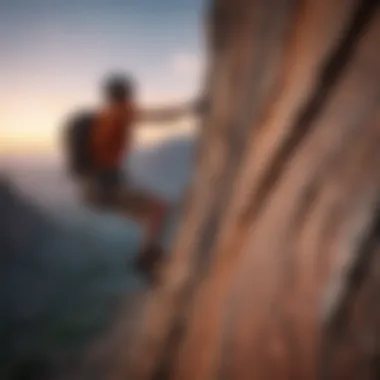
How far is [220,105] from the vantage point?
5.58ft

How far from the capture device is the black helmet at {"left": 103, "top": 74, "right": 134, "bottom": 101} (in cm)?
172

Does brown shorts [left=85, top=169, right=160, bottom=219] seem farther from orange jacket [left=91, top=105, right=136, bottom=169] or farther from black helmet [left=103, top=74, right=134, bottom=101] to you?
black helmet [left=103, top=74, right=134, bottom=101]

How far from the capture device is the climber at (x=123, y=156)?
1.72 m

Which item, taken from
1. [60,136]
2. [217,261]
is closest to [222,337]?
[217,261]

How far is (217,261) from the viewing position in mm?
1746

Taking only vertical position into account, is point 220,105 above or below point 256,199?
above

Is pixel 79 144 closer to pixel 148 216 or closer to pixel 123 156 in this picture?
pixel 123 156

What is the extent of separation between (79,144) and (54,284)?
1.03 feet

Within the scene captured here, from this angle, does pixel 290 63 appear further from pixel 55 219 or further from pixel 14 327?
pixel 14 327

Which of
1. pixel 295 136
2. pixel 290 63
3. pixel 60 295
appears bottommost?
pixel 60 295

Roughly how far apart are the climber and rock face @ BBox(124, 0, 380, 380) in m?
0.06

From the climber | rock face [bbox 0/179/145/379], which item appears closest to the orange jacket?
the climber

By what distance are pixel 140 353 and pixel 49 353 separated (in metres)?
0.20

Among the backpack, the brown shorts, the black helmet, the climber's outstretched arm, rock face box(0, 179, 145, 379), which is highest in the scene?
the black helmet
